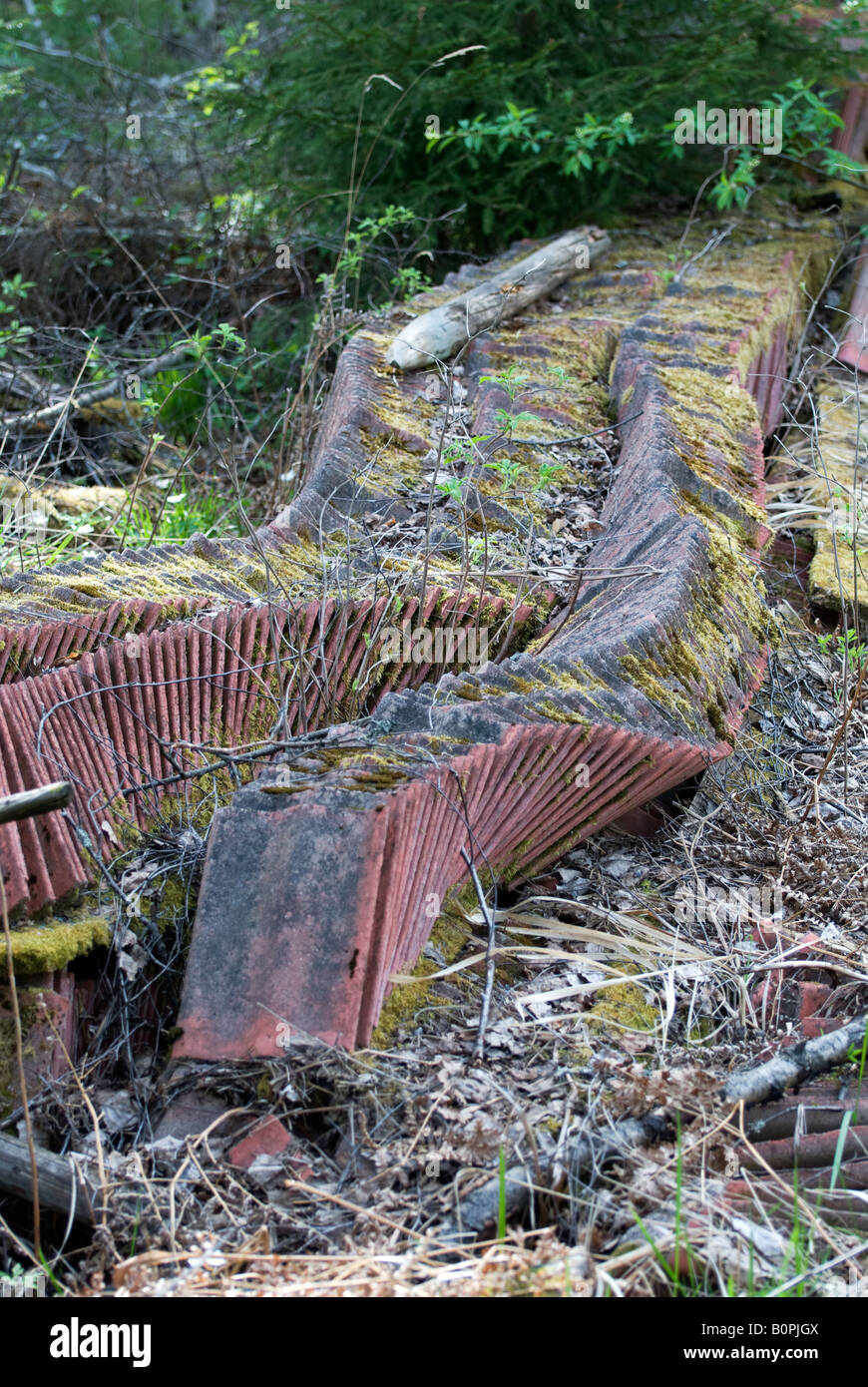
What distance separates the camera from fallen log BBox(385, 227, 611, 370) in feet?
18.4

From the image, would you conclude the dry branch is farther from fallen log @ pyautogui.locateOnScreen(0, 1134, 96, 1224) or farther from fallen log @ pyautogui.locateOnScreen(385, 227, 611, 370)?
fallen log @ pyautogui.locateOnScreen(385, 227, 611, 370)

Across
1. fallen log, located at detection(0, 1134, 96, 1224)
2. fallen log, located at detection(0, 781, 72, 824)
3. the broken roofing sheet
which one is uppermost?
fallen log, located at detection(0, 781, 72, 824)

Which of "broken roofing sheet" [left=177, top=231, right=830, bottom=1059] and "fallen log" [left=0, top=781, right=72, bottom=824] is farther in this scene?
"broken roofing sheet" [left=177, top=231, right=830, bottom=1059]

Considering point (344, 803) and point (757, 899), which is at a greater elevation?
point (344, 803)

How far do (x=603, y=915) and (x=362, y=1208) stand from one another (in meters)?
1.11

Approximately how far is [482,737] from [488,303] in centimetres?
374

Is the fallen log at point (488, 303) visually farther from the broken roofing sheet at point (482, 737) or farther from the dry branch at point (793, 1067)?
the dry branch at point (793, 1067)

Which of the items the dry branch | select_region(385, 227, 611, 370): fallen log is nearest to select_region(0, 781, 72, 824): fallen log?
the dry branch

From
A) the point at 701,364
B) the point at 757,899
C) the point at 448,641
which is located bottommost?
the point at 757,899

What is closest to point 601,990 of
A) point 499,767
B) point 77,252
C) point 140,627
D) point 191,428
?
point 499,767

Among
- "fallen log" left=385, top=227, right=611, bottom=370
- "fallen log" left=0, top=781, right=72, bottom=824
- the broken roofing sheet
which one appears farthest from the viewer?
"fallen log" left=385, top=227, right=611, bottom=370

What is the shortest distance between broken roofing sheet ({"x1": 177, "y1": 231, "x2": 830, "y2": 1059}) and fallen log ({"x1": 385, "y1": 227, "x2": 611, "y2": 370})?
1.08ft

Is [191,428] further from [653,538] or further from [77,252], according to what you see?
[653,538]

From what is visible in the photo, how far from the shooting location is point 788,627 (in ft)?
15.6
